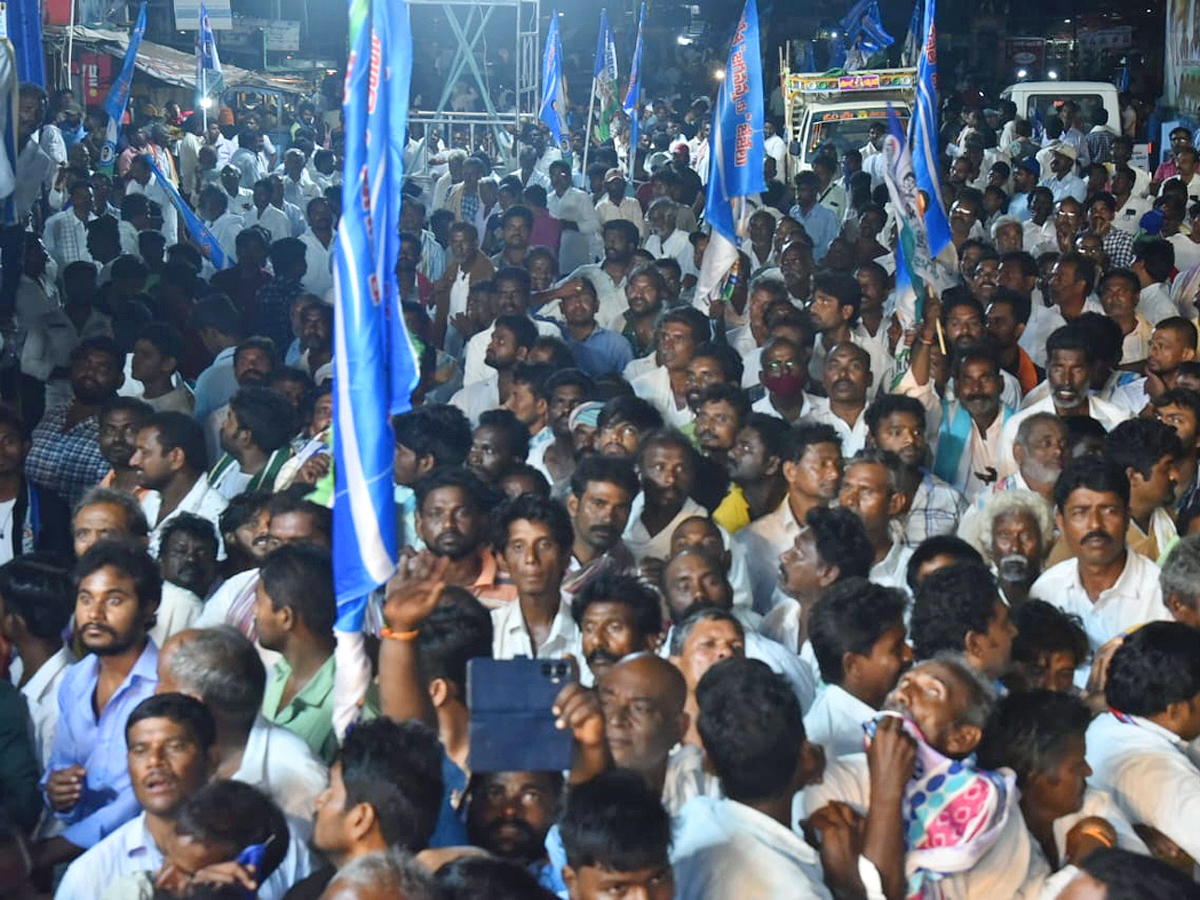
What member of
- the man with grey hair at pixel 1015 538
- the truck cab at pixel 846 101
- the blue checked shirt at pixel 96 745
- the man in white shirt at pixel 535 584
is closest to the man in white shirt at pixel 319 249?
the truck cab at pixel 846 101

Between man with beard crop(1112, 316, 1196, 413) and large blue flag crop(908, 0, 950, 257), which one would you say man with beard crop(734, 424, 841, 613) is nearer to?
man with beard crop(1112, 316, 1196, 413)

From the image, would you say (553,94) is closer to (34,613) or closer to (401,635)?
(34,613)

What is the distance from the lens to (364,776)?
3398 millimetres

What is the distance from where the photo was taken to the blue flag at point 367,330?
4.04 metres

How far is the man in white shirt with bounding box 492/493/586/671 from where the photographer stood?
509 cm

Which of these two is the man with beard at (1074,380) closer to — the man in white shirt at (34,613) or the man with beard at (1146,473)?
the man with beard at (1146,473)

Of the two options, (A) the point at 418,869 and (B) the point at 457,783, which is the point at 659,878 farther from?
(B) the point at 457,783

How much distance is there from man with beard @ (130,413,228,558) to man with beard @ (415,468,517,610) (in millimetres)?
1184

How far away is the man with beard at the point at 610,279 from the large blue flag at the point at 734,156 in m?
0.58

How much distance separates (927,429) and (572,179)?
8.18 m

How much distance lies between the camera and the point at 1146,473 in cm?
585

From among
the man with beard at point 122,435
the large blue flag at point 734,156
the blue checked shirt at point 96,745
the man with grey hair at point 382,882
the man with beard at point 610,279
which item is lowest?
the blue checked shirt at point 96,745

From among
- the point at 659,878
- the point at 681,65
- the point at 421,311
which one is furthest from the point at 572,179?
the point at 681,65

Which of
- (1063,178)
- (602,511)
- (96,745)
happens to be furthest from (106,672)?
(1063,178)
